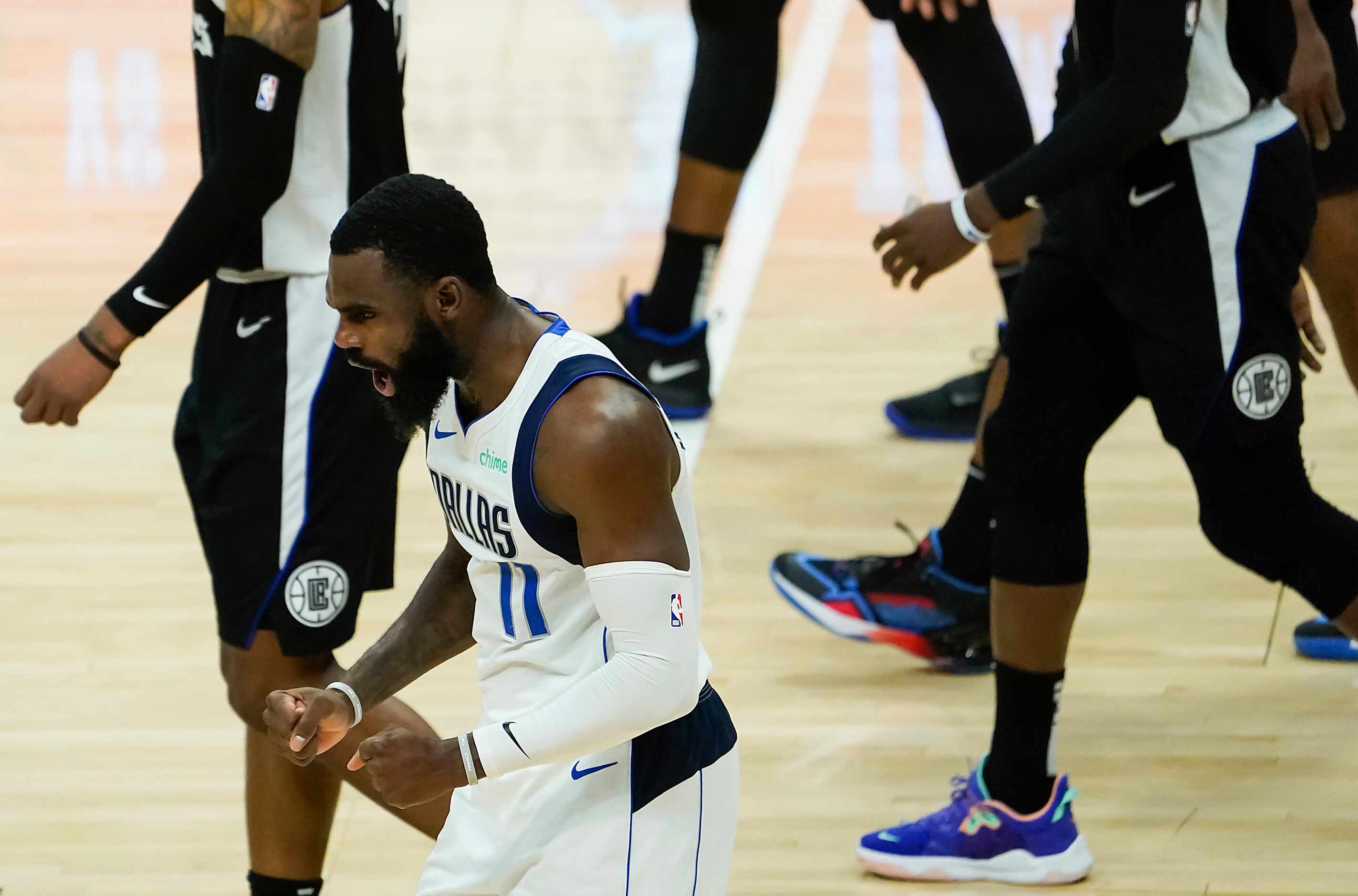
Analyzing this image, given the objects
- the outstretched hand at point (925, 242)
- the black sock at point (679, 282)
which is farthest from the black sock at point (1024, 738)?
the black sock at point (679, 282)

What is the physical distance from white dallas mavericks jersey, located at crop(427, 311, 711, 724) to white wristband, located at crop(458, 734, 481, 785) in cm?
13

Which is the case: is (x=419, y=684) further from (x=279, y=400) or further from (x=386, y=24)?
(x=386, y=24)

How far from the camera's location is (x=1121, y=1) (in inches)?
103

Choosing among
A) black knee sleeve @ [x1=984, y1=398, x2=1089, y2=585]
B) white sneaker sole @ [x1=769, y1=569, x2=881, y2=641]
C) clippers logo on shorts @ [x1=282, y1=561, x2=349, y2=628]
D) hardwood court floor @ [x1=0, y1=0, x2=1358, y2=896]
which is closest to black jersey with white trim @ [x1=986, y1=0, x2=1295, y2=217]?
black knee sleeve @ [x1=984, y1=398, x2=1089, y2=585]

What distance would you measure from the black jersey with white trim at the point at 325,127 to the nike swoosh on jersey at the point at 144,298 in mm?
106

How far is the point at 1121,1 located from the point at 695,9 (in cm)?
228

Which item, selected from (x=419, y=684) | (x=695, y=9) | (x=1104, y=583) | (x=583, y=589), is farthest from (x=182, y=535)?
(x=583, y=589)

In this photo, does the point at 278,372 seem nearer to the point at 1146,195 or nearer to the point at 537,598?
the point at 537,598

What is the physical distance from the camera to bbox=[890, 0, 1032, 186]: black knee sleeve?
14.4 feet

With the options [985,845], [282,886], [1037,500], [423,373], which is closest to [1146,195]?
[1037,500]

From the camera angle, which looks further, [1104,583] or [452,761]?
[1104,583]

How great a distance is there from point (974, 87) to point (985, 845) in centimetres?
197

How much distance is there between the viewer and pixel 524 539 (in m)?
2.05

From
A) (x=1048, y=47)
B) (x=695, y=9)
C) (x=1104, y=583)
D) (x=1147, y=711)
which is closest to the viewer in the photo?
(x=1147, y=711)
